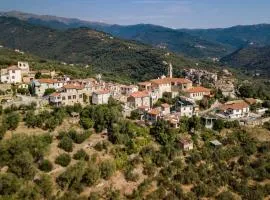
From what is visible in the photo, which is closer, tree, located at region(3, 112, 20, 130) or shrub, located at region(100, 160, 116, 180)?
shrub, located at region(100, 160, 116, 180)

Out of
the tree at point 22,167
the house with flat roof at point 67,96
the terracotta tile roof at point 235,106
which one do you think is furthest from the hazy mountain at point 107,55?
the tree at point 22,167

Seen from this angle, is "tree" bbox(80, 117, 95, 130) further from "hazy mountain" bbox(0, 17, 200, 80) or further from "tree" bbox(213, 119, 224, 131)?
→ "hazy mountain" bbox(0, 17, 200, 80)

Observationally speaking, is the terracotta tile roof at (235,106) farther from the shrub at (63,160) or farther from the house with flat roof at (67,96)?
the shrub at (63,160)

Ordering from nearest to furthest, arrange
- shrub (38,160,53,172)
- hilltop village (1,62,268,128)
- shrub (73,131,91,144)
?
shrub (38,160,53,172)
shrub (73,131,91,144)
hilltop village (1,62,268,128)

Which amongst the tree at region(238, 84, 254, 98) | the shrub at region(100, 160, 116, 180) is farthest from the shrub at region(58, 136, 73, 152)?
the tree at region(238, 84, 254, 98)

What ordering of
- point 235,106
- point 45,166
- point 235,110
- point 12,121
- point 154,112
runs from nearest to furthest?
point 45,166 < point 12,121 < point 154,112 < point 235,110 < point 235,106

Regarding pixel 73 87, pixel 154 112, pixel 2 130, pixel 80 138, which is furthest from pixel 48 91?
pixel 154 112

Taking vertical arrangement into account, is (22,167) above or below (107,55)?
below

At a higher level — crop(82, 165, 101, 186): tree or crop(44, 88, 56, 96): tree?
crop(44, 88, 56, 96): tree

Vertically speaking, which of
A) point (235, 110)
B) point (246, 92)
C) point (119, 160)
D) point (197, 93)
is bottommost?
point (119, 160)

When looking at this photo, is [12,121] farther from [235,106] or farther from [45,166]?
[235,106]
